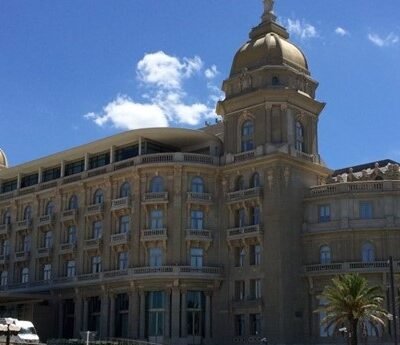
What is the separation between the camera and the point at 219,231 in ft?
248

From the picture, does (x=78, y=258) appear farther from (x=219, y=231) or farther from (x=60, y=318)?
(x=219, y=231)

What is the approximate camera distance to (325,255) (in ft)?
235

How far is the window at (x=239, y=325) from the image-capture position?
72.1 metres

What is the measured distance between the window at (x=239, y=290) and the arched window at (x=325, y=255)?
25.6 ft

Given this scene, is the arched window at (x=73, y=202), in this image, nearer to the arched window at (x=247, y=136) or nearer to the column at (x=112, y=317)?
the column at (x=112, y=317)

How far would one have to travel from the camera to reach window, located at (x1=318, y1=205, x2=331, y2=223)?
237 feet

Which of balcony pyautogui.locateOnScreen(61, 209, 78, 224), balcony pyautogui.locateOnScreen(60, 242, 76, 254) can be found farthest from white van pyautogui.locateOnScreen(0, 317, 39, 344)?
balcony pyautogui.locateOnScreen(61, 209, 78, 224)

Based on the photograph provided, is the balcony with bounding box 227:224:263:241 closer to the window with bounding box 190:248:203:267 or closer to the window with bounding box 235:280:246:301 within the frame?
the window with bounding box 190:248:203:267

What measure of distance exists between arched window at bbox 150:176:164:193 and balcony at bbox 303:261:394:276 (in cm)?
1723

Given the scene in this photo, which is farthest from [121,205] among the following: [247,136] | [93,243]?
[247,136]

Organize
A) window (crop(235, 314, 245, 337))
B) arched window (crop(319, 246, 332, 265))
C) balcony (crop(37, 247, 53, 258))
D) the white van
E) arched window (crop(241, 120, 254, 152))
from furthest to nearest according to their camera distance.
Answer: balcony (crop(37, 247, 53, 258))
arched window (crop(241, 120, 254, 152))
window (crop(235, 314, 245, 337))
arched window (crop(319, 246, 332, 265))
the white van

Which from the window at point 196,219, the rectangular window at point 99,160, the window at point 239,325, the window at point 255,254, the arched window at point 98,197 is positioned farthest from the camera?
the rectangular window at point 99,160

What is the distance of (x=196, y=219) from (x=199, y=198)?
212 centimetres

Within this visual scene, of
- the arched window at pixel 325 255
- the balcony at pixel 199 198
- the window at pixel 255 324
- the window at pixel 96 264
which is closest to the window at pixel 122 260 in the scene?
the window at pixel 96 264
